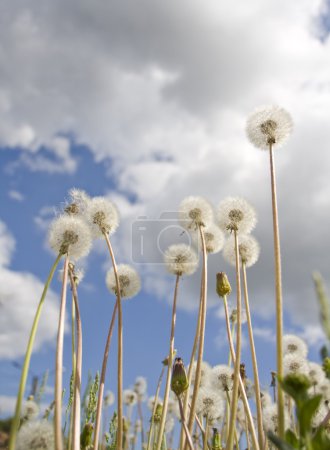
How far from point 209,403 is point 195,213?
2091mm

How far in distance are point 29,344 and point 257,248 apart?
2.92 metres

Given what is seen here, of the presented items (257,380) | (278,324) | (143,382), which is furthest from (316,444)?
(143,382)

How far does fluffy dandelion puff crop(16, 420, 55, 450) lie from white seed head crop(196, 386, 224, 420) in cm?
294

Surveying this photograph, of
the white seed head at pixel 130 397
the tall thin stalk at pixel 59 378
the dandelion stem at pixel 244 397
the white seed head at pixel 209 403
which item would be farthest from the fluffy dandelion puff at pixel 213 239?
the white seed head at pixel 130 397

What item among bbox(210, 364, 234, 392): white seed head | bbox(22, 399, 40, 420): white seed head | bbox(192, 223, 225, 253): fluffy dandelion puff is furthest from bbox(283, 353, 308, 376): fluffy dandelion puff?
bbox(22, 399, 40, 420): white seed head

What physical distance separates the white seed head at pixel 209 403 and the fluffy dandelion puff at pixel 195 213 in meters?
1.82

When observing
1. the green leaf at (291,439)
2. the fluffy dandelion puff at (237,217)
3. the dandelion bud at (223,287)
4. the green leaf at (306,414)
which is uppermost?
the fluffy dandelion puff at (237,217)

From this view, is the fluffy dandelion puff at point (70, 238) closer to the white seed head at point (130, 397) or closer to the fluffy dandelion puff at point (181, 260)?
the fluffy dandelion puff at point (181, 260)

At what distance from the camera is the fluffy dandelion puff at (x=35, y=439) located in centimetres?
270

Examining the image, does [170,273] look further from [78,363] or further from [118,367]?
[78,363]

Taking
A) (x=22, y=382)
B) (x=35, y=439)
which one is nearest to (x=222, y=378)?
(x=35, y=439)

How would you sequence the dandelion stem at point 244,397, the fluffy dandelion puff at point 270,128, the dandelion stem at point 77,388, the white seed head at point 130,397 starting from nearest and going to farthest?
the dandelion stem at point 77,388 < the dandelion stem at point 244,397 < the fluffy dandelion puff at point 270,128 < the white seed head at point 130,397

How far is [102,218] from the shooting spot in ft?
15.0

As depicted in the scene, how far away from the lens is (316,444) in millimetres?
2113
